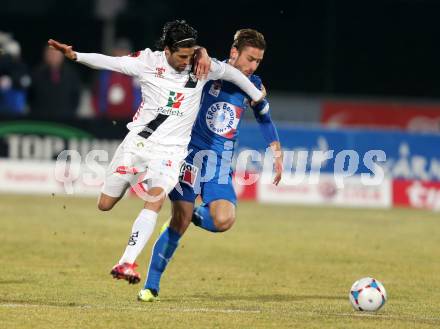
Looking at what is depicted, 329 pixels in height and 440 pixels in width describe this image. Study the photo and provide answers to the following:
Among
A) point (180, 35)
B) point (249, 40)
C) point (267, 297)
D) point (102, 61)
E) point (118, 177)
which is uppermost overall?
point (249, 40)

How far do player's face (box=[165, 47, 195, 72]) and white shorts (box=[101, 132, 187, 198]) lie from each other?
66cm

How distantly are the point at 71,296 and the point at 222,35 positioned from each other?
1813 centimetres

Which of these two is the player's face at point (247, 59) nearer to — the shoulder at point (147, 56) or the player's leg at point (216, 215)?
the shoulder at point (147, 56)

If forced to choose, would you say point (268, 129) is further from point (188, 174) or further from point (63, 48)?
point (63, 48)

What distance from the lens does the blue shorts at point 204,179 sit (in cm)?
997

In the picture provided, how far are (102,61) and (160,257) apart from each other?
5.61 feet

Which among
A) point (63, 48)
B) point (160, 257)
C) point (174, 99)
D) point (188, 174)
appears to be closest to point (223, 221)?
point (188, 174)

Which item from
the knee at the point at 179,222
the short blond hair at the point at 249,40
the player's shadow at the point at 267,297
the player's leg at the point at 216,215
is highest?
the short blond hair at the point at 249,40

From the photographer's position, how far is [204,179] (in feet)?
33.7

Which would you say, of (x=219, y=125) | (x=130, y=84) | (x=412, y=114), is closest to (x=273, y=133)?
(x=219, y=125)

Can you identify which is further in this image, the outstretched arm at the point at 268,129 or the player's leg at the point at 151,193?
the outstretched arm at the point at 268,129

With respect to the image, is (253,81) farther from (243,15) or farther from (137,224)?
(243,15)

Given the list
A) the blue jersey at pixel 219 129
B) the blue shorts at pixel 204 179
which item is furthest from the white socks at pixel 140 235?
the blue jersey at pixel 219 129

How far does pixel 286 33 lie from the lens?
27969 mm
